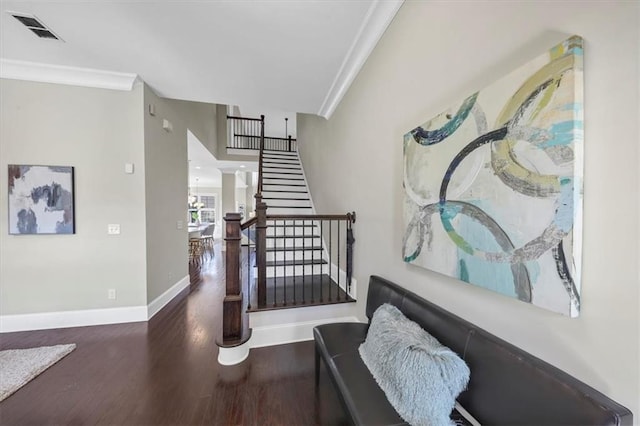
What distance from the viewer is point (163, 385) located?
6.10ft

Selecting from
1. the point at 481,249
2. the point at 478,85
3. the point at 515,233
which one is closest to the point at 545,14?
the point at 478,85

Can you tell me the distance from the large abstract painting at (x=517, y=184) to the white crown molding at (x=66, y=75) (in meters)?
3.43

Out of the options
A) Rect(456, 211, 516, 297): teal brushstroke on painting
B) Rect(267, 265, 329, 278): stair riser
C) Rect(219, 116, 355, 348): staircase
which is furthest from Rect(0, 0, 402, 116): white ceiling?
Rect(267, 265, 329, 278): stair riser

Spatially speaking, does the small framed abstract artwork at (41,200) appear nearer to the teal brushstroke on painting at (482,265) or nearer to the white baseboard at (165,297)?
the white baseboard at (165,297)

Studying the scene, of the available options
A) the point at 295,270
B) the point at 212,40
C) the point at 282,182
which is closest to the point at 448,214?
the point at 212,40

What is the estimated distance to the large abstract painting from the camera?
2.60ft

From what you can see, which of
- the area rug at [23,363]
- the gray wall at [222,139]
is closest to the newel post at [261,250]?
the area rug at [23,363]

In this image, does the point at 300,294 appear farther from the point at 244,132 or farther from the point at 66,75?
the point at 244,132

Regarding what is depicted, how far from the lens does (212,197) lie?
1233cm

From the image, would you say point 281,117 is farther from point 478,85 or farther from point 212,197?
point 478,85

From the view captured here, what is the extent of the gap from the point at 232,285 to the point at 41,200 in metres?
2.47

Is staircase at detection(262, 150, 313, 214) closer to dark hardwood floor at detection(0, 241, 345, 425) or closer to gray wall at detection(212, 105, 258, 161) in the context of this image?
gray wall at detection(212, 105, 258, 161)

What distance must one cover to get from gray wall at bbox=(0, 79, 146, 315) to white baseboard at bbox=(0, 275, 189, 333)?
0.20 ft

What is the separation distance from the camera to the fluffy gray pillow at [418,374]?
3.29 ft
